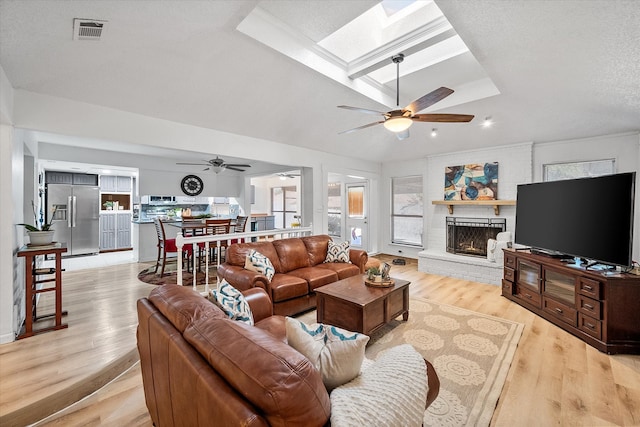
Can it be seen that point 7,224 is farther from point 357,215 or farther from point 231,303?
point 357,215

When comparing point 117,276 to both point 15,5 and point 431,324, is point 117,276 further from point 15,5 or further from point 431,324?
point 431,324

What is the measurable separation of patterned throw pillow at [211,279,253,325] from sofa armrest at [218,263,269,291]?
41.1 inches

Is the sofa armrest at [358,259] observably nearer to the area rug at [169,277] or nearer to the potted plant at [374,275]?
the potted plant at [374,275]

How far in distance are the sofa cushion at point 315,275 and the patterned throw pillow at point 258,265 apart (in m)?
0.44

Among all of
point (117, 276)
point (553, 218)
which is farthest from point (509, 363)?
point (117, 276)

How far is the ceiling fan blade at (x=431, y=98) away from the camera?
2.30m

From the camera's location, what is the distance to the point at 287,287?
125 inches

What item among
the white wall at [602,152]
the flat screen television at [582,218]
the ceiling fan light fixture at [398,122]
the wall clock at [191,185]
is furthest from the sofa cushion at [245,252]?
the white wall at [602,152]

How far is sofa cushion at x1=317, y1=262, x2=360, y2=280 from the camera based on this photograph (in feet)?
12.7

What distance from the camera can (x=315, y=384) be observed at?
917 mm

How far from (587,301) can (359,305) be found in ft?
7.91

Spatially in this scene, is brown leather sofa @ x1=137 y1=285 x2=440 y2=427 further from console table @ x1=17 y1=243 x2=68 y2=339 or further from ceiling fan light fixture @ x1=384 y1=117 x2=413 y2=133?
ceiling fan light fixture @ x1=384 y1=117 x2=413 y2=133

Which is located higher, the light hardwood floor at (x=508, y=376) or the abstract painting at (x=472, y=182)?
the abstract painting at (x=472, y=182)

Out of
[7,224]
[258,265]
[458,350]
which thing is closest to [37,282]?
[7,224]
